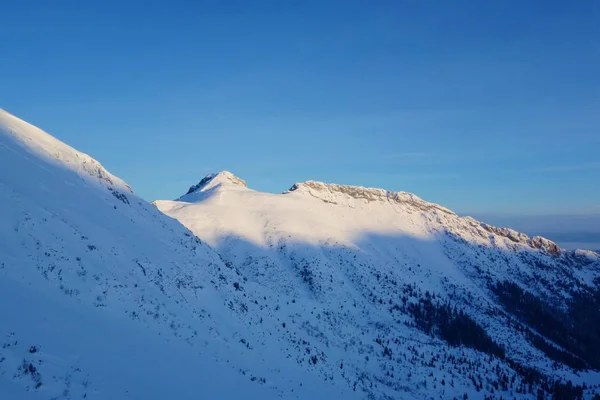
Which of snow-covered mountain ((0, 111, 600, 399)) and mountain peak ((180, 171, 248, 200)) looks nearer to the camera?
snow-covered mountain ((0, 111, 600, 399))

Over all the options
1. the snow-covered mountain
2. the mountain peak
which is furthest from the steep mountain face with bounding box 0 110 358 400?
the mountain peak

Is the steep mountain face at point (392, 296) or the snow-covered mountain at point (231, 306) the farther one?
the steep mountain face at point (392, 296)

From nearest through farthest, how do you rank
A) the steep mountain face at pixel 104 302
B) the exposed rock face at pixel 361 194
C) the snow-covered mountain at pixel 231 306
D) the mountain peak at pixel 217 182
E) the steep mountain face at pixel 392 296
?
the steep mountain face at pixel 104 302 → the snow-covered mountain at pixel 231 306 → the steep mountain face at pixel 392 296 → the mountain peak at pixel 217 182 → the exposed rock face at pixel 361 194

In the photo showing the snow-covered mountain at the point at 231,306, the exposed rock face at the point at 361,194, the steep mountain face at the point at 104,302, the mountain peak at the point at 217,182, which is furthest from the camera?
→ the exposed rock face at the point at 361,194

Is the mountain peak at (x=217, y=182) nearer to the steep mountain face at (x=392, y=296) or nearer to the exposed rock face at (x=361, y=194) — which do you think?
the steep mountain face at (x=392, y=296)

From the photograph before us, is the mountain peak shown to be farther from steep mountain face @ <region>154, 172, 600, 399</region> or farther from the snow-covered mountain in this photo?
the snow-covered mountain

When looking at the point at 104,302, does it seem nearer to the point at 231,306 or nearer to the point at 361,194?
the point at 231,306

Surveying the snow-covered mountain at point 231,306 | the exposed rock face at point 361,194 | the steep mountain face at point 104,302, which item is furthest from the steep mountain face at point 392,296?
the steep mountain face at point 104,302

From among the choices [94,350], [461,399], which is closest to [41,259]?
[94,350]
